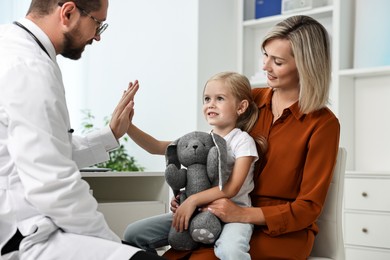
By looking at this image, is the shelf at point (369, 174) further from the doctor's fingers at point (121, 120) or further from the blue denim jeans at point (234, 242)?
the doctor's fingers at point (121, 120)

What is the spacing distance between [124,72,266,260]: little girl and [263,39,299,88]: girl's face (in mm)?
95

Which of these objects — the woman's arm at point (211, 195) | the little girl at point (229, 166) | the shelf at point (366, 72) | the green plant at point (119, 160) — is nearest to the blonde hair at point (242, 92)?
the little girl at point (229, 166)

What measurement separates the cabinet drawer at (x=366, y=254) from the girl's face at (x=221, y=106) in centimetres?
168

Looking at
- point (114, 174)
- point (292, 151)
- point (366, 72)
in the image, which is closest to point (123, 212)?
point (114, 174)

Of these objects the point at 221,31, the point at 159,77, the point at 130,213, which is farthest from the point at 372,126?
the point at 130,213

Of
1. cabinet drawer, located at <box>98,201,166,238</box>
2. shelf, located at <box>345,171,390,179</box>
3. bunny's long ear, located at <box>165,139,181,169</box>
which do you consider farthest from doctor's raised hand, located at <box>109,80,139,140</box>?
shelf, located at <box>345,171,390,179</box>

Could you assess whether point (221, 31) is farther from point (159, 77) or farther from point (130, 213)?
point (130, 213)

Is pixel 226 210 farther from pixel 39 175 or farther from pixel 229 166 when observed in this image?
pixel 39 175

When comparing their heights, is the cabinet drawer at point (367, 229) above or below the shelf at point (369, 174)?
below

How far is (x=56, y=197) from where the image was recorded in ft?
4.34

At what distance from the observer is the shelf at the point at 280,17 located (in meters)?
3.79

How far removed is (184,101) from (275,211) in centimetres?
241

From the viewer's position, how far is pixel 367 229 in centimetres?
331

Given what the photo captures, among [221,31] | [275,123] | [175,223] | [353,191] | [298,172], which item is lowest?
[353,191]
